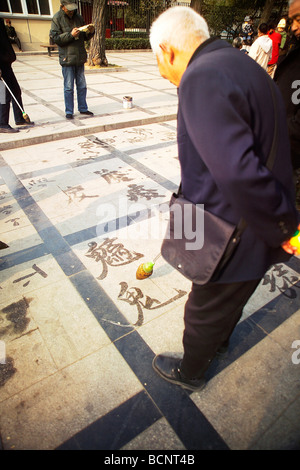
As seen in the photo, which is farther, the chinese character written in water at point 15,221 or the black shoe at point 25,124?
the black shoe at point 25,124

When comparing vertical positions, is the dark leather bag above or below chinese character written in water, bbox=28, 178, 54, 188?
above

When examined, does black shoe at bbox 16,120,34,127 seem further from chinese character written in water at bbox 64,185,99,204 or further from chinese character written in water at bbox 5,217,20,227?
chinese character written in water at bbox 5,217,20,227

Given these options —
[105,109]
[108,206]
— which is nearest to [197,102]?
[108,206]

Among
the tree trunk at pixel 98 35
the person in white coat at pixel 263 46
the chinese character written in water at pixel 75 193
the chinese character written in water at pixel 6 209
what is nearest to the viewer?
the chinese character written in water at pixel 6 209

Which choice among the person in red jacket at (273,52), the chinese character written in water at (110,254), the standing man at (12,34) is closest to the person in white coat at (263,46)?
the person in red jacket at (273,52)

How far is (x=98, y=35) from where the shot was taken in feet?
31.5

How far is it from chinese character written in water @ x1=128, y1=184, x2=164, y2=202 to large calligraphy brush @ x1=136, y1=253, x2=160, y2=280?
1268 millimetres

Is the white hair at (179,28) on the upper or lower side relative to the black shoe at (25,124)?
upper

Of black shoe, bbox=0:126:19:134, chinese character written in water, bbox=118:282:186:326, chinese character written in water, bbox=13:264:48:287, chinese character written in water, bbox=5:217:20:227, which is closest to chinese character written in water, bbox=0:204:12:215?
chinese character written in water, bbox=5:217:20:227

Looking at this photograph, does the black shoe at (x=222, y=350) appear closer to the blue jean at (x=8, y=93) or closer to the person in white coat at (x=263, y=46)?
the person in white coat at (x=263, y=46)

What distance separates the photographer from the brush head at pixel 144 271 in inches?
86.4

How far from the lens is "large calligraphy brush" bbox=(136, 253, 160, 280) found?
7.20ft

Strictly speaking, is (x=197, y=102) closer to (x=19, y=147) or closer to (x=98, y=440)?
(x=98, y=440)

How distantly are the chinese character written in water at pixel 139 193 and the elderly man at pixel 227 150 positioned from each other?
2220 millimetres
